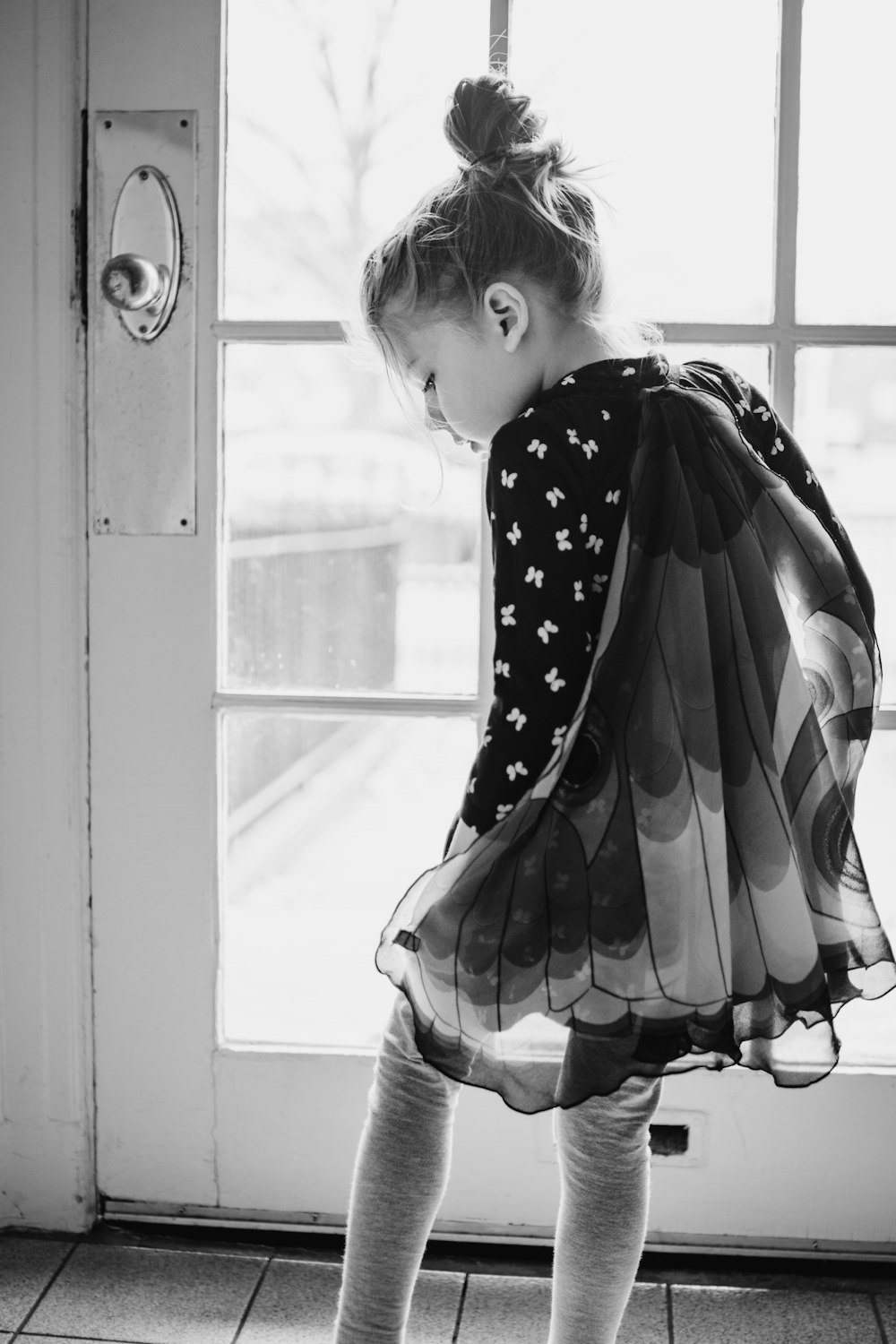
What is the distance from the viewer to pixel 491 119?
0.93 meters

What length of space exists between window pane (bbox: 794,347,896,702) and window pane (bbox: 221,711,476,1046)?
484 mm

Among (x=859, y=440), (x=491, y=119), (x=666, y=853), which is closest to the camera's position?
(x=666, y=853)

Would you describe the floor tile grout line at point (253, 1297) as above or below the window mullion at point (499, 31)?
below

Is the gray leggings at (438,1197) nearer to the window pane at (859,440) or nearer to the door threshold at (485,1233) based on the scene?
the door threshold at (485,1233)

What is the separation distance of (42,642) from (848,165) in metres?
1.00

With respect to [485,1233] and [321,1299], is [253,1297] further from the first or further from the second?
[485,1233]

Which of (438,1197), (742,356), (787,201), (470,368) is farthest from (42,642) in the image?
(787,201)

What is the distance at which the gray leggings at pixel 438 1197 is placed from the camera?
914mm

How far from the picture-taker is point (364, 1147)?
96 cm

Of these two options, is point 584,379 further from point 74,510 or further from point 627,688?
point 74,510

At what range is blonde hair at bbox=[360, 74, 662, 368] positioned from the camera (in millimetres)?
905

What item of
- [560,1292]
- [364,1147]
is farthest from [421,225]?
[560,1292]

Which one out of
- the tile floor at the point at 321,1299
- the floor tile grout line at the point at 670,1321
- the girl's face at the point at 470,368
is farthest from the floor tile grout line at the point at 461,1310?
the girl's face at the point at 470,368

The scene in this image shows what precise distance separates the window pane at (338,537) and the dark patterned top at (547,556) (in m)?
0.39
